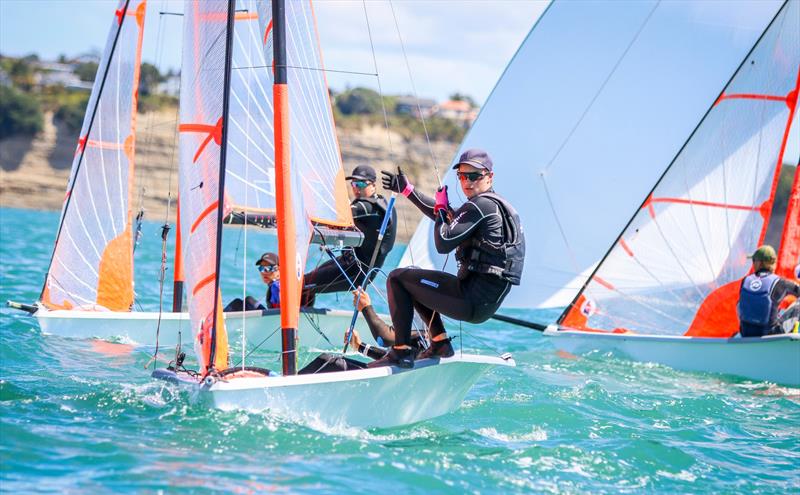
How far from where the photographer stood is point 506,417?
689 cm

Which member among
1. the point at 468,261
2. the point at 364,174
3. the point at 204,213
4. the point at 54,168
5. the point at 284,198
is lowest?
the point at 468,261

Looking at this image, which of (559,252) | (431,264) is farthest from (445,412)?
(559,252)

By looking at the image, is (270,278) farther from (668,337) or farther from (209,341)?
(668,337)

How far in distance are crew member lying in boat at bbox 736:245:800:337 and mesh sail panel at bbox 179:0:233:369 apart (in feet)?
17.6

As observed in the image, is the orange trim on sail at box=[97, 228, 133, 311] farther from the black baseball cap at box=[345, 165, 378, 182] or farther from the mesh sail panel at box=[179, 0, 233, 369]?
the mesh sail panel at box=[179, 0, 233, 369]

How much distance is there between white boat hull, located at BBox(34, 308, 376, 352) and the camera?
8.91 metres

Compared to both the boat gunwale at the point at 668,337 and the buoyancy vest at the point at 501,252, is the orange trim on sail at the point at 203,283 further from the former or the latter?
the boat gunwale at the point at 668,337

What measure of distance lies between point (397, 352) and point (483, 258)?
0.76 m

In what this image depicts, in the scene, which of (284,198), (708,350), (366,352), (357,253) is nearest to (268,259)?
(357,253)

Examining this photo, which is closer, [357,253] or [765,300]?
[765,300]

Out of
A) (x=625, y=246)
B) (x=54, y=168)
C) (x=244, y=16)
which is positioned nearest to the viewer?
(x=244, y=16)

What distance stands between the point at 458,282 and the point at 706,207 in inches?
212

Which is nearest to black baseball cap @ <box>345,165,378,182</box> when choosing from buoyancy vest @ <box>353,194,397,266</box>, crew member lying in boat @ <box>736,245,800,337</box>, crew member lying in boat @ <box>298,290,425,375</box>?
buoyancy vest @ <box>353,194,397,266</box>

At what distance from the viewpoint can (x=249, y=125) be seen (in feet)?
23.6
